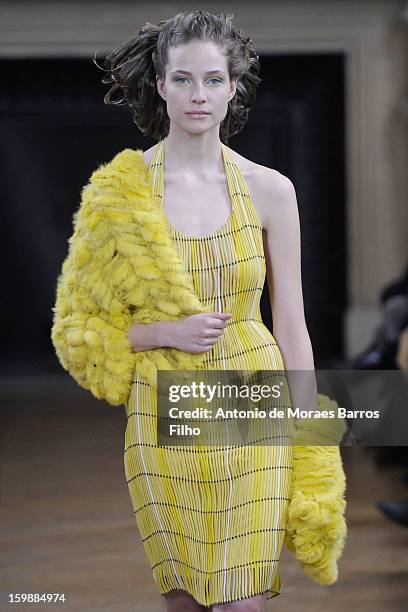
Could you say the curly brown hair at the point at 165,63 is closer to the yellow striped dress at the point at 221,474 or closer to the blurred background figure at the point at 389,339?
the yellow striped dress at the point at 221,474

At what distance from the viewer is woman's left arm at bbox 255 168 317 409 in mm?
2047

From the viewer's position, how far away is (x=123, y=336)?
2002 millimetres

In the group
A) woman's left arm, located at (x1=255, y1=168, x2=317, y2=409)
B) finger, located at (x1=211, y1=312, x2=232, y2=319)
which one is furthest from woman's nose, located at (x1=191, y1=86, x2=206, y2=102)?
finger, located at (x1=211, y1=312, x2=232, y2=319)

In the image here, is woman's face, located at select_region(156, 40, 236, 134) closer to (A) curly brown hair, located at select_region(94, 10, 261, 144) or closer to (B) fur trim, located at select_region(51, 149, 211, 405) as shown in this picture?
(A) curly brown hair, located at select_region(94, 10, 261, 144)

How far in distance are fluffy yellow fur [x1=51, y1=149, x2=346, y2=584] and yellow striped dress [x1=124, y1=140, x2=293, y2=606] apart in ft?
0.12

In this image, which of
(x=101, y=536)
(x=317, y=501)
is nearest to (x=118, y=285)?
(x=317, y=501)

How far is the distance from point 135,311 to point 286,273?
30 cm

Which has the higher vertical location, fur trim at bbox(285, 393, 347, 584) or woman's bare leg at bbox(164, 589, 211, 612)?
fur trim at bbox(285, 393, 347, 584)

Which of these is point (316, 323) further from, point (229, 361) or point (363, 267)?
point (229, 361)

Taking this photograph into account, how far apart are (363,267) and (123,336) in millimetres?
8190

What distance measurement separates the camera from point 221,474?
1967 millimetres

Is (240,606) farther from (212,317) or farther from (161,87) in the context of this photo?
(161,87)

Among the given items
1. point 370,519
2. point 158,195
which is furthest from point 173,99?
point 370,519

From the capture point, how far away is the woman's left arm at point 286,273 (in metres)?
2.05
